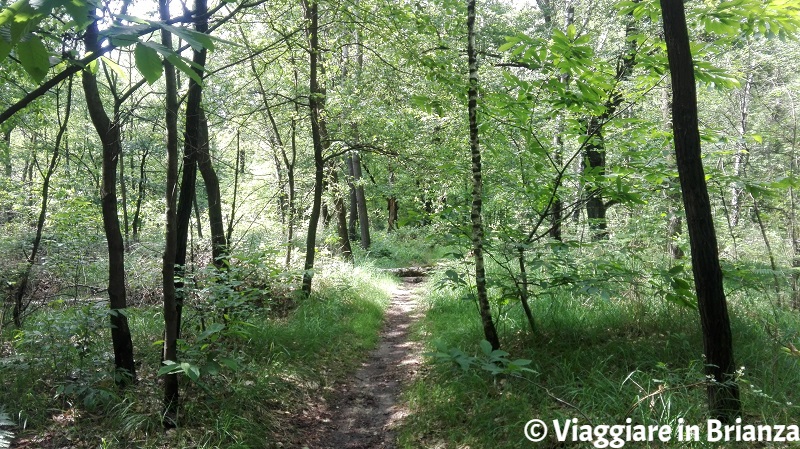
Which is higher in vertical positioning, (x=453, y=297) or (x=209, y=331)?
(x=209, y=331)

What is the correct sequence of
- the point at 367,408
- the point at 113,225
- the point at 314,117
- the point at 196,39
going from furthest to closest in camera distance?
the point at 314,117
the point at 367,408
the point at 113,225
the point at 196,39

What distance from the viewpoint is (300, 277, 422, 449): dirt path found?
4457mm

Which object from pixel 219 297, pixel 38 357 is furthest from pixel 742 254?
pixel 38 357

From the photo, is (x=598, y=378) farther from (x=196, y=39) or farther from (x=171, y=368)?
(x=196, y=39)

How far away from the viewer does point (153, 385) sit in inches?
175

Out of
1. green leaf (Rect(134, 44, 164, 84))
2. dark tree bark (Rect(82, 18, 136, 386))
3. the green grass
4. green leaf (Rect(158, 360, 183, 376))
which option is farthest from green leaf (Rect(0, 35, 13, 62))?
the green grass

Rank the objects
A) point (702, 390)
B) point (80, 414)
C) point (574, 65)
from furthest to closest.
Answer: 1. point (574, 65)
2. point (80, 414)
3. point (702, 390)

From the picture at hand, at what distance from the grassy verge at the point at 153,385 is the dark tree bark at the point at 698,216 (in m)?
3.72

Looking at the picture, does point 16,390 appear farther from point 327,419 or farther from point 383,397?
point 383,397

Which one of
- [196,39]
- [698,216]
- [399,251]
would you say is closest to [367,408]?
[698,216]

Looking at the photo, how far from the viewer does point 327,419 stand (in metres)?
4.88

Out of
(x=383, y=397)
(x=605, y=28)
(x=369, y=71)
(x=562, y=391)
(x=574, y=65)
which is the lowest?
(x=383, y=397)

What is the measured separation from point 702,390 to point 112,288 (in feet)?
18.4

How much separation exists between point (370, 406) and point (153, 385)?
2.38m
